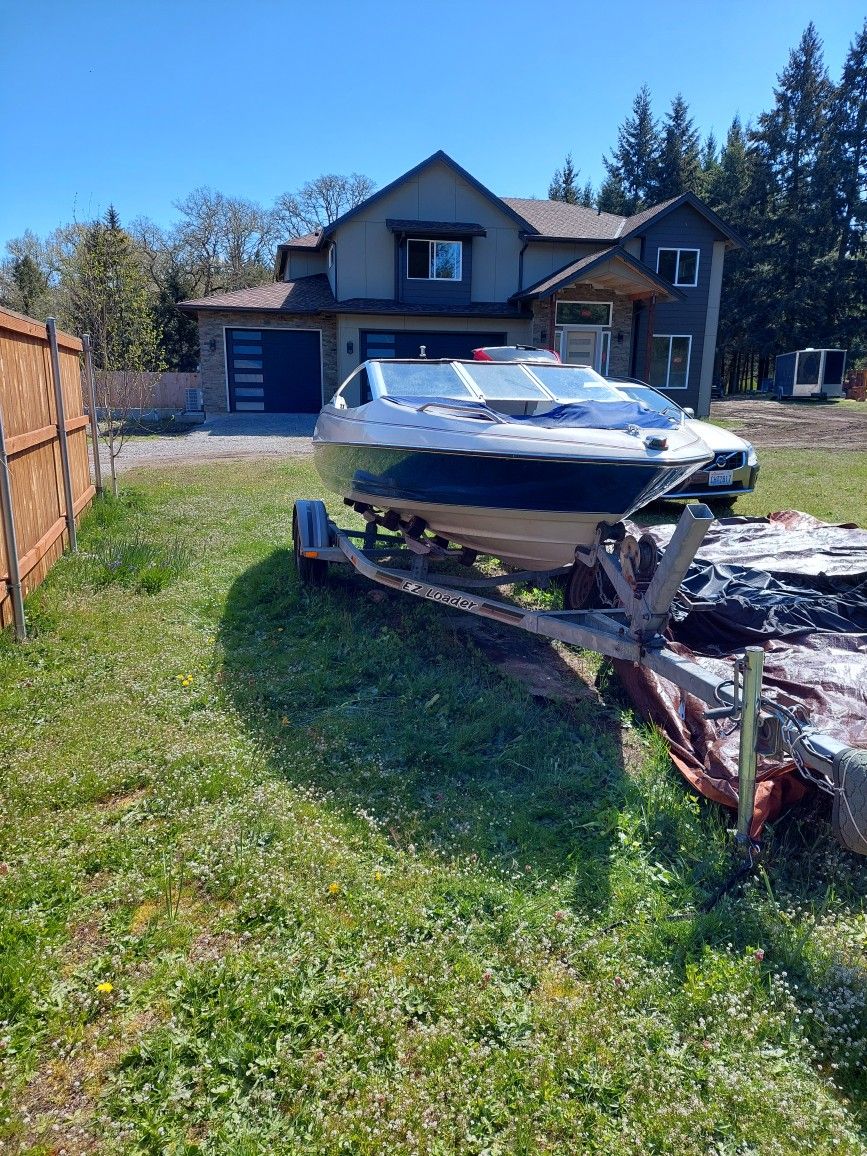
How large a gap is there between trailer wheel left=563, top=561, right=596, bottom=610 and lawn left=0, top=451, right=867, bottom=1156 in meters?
1.23

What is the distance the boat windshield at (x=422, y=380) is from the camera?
5664 millimetres

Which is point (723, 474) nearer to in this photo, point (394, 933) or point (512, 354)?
point (512, 354)

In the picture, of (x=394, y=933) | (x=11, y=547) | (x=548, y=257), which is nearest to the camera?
(x=394, y=933)

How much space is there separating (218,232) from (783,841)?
4862 cm

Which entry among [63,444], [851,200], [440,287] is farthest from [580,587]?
[851,200]

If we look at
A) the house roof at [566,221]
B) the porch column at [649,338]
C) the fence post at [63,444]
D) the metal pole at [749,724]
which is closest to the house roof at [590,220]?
the house roof at [566,221]

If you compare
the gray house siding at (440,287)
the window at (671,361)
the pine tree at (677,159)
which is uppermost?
the pine tree at (677,159)

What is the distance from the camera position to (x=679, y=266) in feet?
78.6

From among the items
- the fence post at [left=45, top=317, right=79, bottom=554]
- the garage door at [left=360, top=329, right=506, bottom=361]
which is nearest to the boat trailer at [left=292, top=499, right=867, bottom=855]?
the fence post at [left=45, top=317, right=79, bottom=554]

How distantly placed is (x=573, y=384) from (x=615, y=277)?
17.2 metres

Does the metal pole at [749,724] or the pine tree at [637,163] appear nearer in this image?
the metal pole at [749,724]

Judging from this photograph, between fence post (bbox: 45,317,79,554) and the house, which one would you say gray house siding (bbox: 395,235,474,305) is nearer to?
the house

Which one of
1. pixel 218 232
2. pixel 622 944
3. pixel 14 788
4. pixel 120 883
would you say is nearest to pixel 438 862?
pixel 622 944

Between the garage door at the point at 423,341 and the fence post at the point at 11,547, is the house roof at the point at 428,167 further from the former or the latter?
the fence post at the point at 11,547
